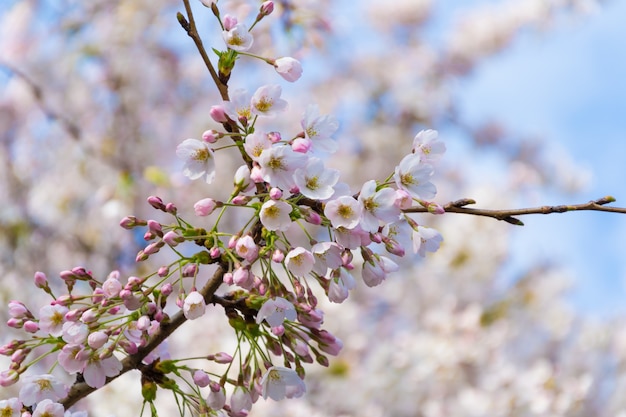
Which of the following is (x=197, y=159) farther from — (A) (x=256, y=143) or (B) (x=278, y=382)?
(B) (x=278, y=382)

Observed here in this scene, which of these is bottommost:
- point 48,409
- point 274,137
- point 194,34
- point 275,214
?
point 48,409

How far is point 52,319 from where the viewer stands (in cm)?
94

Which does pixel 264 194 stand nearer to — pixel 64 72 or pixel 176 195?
pixel 176 195

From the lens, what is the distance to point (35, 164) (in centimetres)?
493

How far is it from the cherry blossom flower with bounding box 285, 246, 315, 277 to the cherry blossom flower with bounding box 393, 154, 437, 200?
16 cm

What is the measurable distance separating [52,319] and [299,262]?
35cm

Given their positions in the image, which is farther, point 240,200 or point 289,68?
point 289,68

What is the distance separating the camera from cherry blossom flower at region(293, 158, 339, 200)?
2.80 ft

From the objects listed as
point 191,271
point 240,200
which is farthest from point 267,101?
point 191,271

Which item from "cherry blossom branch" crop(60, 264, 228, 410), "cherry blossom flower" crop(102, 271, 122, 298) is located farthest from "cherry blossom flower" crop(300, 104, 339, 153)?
"cherry blossom flower" crop(102, 271, 122, 298)

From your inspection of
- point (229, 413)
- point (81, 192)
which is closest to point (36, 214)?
point (81, 192)

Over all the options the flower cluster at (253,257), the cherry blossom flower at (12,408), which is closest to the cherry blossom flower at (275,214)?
the flower cluster at (253,257)

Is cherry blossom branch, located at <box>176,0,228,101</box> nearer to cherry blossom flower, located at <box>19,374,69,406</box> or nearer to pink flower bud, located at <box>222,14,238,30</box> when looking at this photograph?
pink flower bud, located at <box>222,14,238,30</box>

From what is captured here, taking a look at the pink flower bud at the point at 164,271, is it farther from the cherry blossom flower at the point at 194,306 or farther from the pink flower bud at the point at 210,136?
the pink flower bud at the point at 210,136
